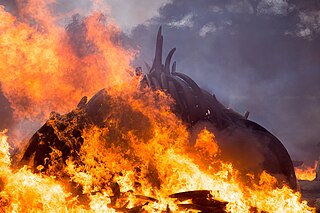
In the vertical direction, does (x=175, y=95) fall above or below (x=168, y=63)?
below

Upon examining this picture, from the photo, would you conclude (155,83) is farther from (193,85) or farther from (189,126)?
(189,126)

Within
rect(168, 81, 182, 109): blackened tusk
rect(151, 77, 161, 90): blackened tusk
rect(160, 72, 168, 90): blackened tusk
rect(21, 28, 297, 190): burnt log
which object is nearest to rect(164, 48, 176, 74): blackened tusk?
rect(21, 28, 297, 190): burnt log

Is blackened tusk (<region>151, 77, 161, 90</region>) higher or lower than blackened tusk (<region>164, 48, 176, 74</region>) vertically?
lower

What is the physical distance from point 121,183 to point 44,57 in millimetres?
8836

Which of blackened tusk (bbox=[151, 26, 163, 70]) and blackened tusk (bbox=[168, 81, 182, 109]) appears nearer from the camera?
blackened tusk (bbox=[168, 81, 182, 109])

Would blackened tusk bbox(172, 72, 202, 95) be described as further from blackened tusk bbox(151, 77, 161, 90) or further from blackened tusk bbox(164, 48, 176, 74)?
blackened tusk bbox(151, 77, 161, 90)

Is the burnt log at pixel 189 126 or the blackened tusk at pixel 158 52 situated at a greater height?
the blackened tusk at pixel 158 52

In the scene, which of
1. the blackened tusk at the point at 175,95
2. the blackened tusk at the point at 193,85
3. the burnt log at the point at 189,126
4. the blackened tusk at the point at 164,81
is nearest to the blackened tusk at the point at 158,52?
the burnt log at the point at 189,126

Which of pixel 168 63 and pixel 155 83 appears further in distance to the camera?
pixel 168 63

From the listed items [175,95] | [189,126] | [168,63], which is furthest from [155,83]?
[189,126]

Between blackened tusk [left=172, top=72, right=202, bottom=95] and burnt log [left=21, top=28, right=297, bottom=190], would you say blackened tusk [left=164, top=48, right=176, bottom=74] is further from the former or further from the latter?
blackened tusk [left=172, top=72, right=202, bottom=95]

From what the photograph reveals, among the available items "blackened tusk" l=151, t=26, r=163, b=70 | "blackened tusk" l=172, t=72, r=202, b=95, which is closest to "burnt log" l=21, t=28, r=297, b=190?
"blackened tusk" l=172, t=72, r=202, b=95

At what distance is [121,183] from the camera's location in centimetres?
895

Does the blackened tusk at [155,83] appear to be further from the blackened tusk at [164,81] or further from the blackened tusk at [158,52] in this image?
the blackened tusk at [158,52]
